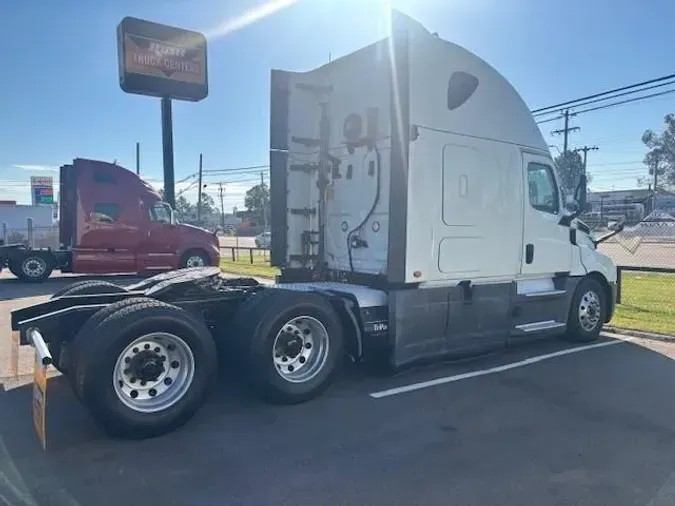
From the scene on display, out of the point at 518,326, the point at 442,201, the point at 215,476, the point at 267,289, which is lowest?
the point at 215,476

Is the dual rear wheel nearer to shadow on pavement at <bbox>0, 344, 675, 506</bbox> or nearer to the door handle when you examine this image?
shadow on pavement at <bbox>0, 344, 675, 506</bbox>

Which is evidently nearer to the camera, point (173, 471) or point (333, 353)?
point (173, 471)

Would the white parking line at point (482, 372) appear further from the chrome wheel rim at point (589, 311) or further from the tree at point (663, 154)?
the tree at point (663, 154)

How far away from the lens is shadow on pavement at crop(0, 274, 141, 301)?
1298cm

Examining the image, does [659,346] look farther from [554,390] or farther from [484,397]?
[484,397]

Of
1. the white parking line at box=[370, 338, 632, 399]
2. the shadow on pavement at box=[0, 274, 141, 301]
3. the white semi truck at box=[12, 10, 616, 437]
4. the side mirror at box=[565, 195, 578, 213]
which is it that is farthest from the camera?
the shadow on pavement at box=[0, 274, 141, 301]

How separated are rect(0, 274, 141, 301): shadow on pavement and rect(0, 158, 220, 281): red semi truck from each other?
1.17ft

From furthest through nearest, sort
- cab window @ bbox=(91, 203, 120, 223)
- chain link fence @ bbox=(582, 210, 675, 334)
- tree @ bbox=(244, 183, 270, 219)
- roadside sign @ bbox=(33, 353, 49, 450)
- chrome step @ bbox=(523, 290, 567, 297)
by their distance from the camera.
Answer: tree @ bbox=(244, 183, 270, 219), cab window @ bbox=(91, 203, 120, 223), chain link fence @ bbox=(582, 210, 675, 334), chrome step @ bbox=(523, 290, 567, 297), roadside sign @ bbox=(33, 353, 49, 450)

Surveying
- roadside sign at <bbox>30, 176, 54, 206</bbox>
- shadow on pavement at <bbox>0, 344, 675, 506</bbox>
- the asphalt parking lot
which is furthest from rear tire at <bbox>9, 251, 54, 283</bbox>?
roadside sign at <bbox>30, 176, 54, 206</bbox>

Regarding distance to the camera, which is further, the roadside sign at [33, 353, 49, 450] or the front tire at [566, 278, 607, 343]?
the front tire at [566, 278, 607, 343]

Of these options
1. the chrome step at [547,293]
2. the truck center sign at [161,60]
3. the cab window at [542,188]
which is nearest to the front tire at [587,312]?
the chrome step at [547,293]

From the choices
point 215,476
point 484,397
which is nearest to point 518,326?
point 484,397

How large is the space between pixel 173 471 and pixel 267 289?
6.64 ft

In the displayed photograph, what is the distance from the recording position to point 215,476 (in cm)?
355
